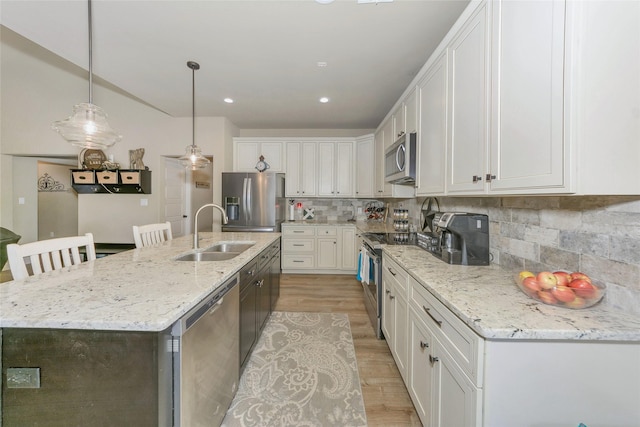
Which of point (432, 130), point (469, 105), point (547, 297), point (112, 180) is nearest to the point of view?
point (547, 297)

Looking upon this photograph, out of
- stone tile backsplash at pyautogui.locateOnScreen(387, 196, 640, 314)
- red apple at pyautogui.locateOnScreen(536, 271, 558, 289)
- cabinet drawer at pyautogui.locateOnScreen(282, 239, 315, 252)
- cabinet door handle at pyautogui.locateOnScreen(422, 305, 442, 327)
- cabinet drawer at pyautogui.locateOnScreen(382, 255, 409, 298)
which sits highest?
stone tile backsplash at pyautogui.locateOnScreen(387, 196, 640, 314)

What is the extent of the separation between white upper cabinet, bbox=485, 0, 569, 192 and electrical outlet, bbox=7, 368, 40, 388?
1.96 metres

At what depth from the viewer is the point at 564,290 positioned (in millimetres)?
912

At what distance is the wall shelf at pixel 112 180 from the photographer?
4.14 metres

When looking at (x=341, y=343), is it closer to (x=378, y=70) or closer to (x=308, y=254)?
(x=308, y=254)

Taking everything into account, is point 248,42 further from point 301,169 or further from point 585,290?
point 585,290

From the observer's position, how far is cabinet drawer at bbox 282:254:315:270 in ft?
14.0

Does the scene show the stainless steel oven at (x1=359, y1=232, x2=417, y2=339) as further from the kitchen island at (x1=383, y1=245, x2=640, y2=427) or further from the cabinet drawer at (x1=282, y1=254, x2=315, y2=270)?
the cabinet drawer at (x1=282, y1=254, x2=315, y2=270)

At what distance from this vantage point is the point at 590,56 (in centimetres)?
81

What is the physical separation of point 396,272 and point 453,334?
2.58 ft

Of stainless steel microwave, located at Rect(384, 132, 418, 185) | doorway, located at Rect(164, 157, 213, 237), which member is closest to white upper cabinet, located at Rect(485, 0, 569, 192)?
stainless steel microwave, located at Rect(384, 132, 418, 185)

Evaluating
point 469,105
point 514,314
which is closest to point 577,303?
point 514,314

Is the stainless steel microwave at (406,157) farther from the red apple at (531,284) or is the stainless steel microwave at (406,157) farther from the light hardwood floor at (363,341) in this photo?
the light hardwood floor at (363,341)

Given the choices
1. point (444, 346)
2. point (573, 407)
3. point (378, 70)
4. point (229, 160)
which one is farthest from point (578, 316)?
point (229, 160)
